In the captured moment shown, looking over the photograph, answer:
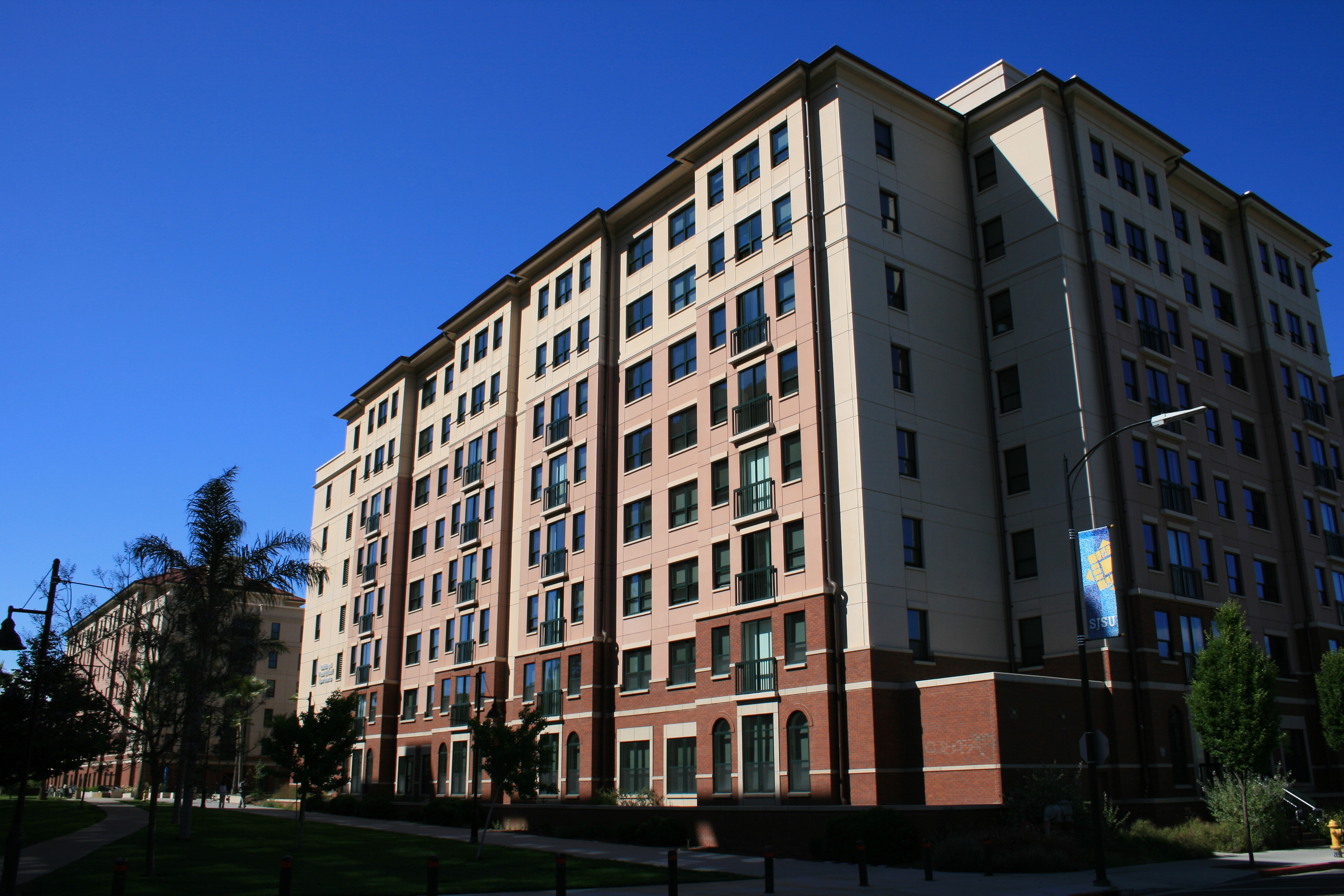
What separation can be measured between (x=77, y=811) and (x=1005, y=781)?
5171cm

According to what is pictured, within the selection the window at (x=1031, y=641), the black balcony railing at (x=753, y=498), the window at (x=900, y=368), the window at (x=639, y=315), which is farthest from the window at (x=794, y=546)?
the window at (x=639, y=315)

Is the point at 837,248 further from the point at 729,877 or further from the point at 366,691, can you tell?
the point at 366,691

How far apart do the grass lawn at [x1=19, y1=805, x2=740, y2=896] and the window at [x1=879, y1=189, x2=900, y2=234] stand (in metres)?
23.4

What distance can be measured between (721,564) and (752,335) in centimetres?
865

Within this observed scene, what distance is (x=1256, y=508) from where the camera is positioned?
42.9m

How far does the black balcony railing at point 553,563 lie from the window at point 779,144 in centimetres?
1925

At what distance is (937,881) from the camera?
23078mm

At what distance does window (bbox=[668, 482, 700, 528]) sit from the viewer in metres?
40.4

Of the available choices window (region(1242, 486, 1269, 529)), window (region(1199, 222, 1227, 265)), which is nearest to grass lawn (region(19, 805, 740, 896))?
window (region(1242, 486, 1269, 529))

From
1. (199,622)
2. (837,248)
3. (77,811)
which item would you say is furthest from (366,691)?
(837,248)

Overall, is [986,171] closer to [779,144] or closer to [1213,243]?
[779,144]

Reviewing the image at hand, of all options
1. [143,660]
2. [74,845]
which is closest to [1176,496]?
[74,845]

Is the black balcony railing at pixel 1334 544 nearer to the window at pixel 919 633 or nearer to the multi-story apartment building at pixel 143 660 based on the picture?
the window at pixel 919 633

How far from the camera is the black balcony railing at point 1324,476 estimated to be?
150ft
